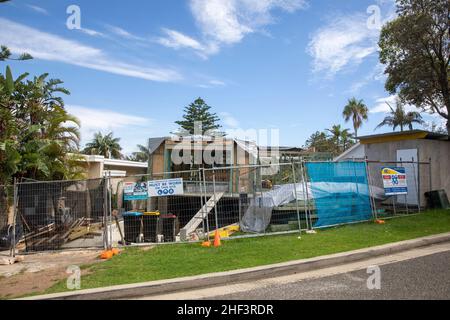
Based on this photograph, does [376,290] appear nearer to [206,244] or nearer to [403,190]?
[206,244]

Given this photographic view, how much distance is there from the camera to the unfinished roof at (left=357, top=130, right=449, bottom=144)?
1459 centimetres

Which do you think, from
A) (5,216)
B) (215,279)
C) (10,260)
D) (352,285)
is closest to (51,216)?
(10,260)

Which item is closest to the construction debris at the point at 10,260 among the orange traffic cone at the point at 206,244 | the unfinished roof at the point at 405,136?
the orange traffic cone at the point at 206,244

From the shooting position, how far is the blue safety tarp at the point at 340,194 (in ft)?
34.3

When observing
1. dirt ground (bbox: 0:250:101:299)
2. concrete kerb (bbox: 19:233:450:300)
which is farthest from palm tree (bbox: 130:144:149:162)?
concrete kerb (bbox: 19:233:450:300)

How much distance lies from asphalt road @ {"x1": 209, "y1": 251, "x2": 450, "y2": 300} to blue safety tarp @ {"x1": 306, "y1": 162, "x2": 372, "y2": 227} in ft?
12.3

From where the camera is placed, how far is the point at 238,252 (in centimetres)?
820

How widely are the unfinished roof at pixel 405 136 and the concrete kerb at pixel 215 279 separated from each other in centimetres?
842

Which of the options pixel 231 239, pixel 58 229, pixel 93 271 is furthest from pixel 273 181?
pixel 93 271

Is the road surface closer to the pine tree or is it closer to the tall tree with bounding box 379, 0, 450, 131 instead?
the tall tree with bounding box 379, 0, 450, 131

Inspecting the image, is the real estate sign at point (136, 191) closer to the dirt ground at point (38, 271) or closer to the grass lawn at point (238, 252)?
the grass lawn at point (238, 252)

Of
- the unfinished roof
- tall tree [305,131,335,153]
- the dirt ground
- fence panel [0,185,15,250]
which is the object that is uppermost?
tall tree [305,131,335,153]

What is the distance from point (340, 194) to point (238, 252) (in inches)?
164
